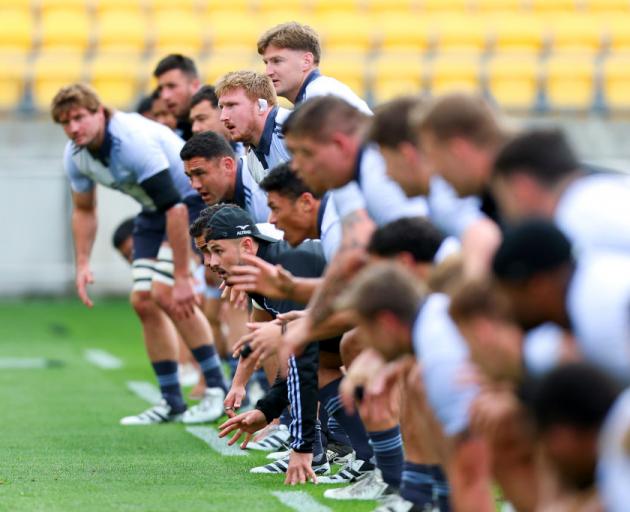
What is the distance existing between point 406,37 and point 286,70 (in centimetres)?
1084

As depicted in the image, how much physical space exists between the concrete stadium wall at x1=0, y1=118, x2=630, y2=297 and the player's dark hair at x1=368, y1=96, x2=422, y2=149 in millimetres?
12437

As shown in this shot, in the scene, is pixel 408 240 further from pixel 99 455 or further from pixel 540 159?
pixel 99 455

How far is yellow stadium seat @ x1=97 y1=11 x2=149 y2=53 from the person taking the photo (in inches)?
722

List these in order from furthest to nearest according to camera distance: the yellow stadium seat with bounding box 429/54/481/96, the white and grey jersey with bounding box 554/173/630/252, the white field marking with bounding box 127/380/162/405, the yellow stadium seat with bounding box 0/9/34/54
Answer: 1. the yellow stadium seat with bounding box 0/9/34/54
2. the yellow stadium seat with bounding box 429/54/481/96
3. the white field marking with bounding box 127/380/162/405
4. the white and grey jersey with bounding box 554/173/630/252

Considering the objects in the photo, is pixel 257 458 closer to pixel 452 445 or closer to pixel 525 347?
pixel 452 445

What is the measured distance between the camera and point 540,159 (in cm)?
413

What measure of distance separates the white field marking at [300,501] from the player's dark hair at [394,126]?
1833 mm

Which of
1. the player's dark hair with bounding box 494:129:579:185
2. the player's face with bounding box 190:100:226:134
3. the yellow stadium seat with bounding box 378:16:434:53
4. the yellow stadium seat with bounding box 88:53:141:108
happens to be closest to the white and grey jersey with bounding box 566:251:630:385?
the player's dark hair with bounding box 494:129:579:185

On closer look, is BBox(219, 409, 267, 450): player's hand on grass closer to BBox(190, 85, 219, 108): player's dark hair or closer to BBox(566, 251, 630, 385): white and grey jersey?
BBox(566, 251, 630, 385): white and grey jersey

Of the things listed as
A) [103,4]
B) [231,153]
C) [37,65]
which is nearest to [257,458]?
[231,153]

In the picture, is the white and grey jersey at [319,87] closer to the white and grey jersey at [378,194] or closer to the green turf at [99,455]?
the white and grey jersey at [378,194]

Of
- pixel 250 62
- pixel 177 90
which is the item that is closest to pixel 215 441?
pixel 177 90

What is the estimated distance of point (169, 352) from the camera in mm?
9461

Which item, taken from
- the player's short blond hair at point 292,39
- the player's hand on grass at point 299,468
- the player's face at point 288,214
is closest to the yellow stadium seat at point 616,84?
the player's short blond hair at point 292,39
